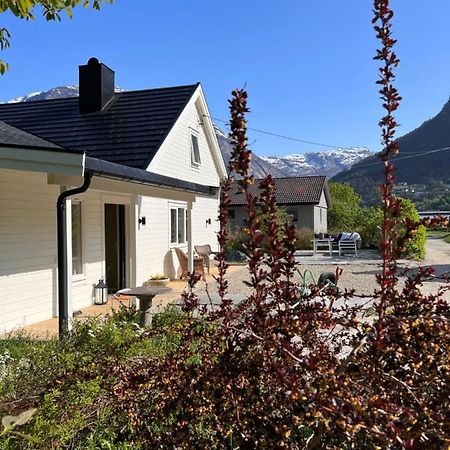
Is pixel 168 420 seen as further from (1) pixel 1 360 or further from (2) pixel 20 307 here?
(2) pixel 20 307

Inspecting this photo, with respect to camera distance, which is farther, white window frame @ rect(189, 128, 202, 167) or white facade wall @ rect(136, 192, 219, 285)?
white window frame @ rect(189, 128, 202, 167)

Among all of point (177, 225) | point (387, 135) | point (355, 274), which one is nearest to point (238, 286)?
point (177, 225)

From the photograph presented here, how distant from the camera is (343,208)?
39.8 metres

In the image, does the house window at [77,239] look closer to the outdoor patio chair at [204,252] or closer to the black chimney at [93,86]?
the outdoor patio chair at [204,252]

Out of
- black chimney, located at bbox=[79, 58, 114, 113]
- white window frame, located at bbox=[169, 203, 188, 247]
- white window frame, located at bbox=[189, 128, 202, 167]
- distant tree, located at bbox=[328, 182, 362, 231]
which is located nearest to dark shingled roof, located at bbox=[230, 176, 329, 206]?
distant tree, located at bbox=[328, 182, 362, 231]

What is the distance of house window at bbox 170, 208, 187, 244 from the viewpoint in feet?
48.9

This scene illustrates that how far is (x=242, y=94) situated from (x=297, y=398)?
118 cm

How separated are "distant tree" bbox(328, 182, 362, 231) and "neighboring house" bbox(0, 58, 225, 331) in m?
20.1

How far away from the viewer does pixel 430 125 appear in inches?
4621

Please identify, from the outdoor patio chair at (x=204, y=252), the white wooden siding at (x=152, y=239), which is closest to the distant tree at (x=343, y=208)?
the outdoor patio chair at (x=204, y=252)

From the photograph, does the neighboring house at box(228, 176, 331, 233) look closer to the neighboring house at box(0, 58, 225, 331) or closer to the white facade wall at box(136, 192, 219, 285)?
the neighboring house at box(0, 58, 225, 331)

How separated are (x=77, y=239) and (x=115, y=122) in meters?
5.52

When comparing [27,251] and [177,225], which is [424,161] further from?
[27,251]

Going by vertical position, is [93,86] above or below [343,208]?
above
